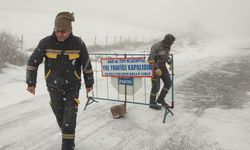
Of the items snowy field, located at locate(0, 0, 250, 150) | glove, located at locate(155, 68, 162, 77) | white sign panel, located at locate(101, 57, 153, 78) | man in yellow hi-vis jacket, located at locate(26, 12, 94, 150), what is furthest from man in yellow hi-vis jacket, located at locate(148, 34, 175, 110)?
man in yellow hi-vis jacket, located at locate(26, 12, 94, 150)

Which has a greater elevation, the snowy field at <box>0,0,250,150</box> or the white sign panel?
the white sign panel

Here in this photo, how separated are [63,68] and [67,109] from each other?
60cm

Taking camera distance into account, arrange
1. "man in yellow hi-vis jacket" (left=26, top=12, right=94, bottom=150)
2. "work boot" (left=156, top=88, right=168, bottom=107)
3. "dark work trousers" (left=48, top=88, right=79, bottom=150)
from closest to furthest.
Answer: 1. "man in yellow hi-vis jacket" (left=26, top=12, right=94, bottom=150)
2. "dark work trousers" (left=48, top=88, right=79, bottom=150)
3. "work boot" (left=156, top=88, right=168, bottom=107)

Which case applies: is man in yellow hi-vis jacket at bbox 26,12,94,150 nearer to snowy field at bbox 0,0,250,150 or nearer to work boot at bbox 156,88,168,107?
snowy field at bbox 0,0,250,150

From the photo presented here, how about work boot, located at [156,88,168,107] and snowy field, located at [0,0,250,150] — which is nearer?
snowy field, located at [0,0,250,150]

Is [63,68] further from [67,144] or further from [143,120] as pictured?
[143,120]

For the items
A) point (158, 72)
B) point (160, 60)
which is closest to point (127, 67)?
point (158, 72)

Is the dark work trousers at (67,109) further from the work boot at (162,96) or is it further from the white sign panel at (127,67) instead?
the work boot at (162,96)

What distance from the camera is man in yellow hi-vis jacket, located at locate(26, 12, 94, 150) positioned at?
411 centimetres

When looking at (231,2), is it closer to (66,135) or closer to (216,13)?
(216,13)

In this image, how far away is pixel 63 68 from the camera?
416cm

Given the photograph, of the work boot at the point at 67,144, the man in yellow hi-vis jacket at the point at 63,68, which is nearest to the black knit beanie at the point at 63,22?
the man in yellow hi-vis jacket at the point at 63,68

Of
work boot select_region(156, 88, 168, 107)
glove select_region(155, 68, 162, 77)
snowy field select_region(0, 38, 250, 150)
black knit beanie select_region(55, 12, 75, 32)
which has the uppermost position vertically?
black knit beanie select_region(55, 12, 75, 32)

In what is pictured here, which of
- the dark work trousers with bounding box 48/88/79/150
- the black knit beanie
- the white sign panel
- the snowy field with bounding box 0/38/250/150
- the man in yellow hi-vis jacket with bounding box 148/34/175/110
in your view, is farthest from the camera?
the man in yellow hi-vis jacket with bounding box 148/34/175/110
